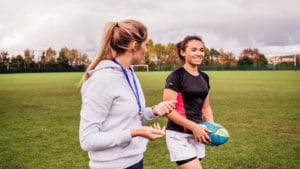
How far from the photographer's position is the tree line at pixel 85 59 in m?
108

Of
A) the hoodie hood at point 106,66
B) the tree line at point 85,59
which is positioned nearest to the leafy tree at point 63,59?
the tree line at point 85,59

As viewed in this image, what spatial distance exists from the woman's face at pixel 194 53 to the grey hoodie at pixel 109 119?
5.92 ft

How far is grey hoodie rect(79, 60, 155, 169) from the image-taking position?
267cm

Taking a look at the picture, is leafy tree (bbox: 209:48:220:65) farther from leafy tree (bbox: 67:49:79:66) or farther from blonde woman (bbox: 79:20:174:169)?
blonde woman (bbox: 79:20:174:169)

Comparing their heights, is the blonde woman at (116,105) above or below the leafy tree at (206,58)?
below

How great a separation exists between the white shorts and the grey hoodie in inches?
57.1

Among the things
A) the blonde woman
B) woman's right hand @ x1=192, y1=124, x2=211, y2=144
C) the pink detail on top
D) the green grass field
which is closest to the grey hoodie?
the blonde woman

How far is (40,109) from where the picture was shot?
15031 mm

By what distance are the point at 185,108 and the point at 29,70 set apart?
4014 inches

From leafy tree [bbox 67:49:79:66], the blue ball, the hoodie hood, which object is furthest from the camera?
leafy tree [bbox 67:49:79:66]

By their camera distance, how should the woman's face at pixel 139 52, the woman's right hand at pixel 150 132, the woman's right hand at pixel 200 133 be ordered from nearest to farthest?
the woman's right hand at pixel 150 132 → the woman's face at pixel 139 52 → the woman's right hand at pixel 200 133

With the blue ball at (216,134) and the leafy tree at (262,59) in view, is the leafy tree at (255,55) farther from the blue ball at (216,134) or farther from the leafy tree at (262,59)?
the blue ball at (216,134)

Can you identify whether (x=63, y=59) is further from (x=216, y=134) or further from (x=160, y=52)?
(x=216, y=134)

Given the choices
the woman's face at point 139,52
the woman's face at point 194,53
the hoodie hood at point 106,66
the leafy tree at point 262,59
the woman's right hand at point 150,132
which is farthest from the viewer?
the leafy tree at point 262,59
